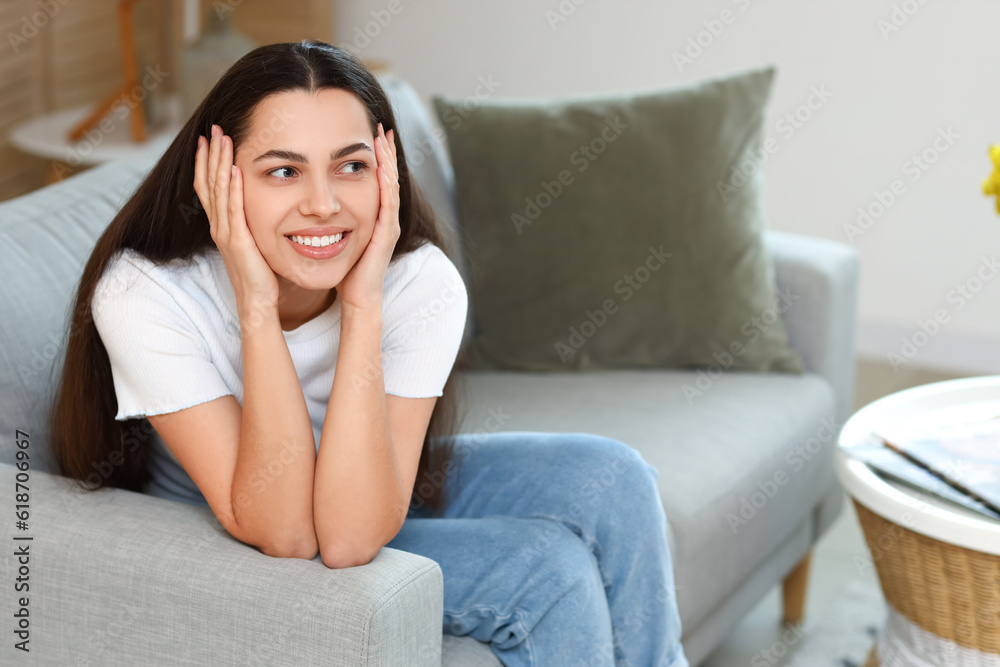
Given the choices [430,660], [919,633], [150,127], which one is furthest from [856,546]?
[150,127]

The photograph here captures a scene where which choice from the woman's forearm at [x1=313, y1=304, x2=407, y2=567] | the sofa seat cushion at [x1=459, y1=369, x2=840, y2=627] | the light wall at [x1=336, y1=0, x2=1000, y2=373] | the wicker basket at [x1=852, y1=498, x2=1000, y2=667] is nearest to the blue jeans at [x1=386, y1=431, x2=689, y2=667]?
the woman's forearm at [x1=313, y1=304, x2=407, y2=567]

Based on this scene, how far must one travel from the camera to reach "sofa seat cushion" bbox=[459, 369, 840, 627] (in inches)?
63.1

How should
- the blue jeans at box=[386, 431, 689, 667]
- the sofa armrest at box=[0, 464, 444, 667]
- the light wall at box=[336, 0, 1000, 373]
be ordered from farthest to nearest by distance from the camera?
the light wall at box=[336, 0, 1000, 373] → the blue jeans at box=[386, 431, 689, 667] → the sofa armrest at box=[0, 464, 444, 667]

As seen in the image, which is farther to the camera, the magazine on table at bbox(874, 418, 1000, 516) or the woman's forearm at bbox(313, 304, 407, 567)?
the magazine on table at bbox(874, 418, 1000, 516)

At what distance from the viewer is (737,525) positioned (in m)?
1.68

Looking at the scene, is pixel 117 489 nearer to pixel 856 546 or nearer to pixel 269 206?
pixel 269 206

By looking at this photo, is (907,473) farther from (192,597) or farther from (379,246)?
(192,597)

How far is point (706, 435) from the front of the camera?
5.73 ft

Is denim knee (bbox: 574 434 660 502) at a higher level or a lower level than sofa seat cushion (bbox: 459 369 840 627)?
higher

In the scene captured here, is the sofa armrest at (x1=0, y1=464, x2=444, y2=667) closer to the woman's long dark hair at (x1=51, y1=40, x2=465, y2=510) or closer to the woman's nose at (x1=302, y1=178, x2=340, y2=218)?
the woman's long dark hair at (x1=51, y1=40, x2=465, y2=510)

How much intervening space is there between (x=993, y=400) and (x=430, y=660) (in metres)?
1.10

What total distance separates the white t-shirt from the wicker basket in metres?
0.65

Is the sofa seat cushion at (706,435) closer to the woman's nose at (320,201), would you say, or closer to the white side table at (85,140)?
the woman's nose at (320,201)

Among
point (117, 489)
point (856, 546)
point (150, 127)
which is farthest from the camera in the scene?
point (150, 127)
